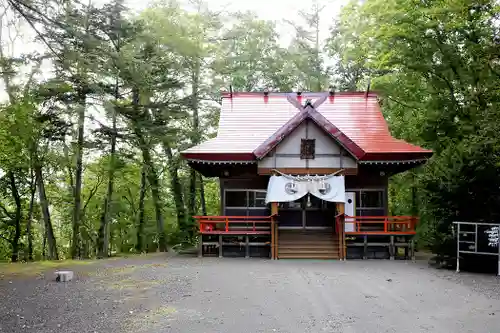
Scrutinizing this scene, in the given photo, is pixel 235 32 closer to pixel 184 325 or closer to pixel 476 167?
pixel 476 167

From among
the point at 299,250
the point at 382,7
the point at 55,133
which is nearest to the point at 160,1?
the point at 55,133

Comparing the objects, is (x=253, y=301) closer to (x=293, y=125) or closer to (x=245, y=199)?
(x=293, y=125)

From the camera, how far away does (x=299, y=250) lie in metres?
15.6

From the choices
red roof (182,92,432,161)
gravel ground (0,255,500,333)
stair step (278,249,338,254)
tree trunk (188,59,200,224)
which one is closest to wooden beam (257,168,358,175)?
red roof (182,92,432,161)

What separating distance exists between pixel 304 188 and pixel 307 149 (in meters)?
1.55

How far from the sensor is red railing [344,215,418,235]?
1550 centimetres

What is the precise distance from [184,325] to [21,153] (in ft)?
46.5

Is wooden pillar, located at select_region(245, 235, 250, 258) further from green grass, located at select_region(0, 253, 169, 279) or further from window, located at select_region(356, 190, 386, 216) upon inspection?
window, located at select_region(356, 190, 386, 216)

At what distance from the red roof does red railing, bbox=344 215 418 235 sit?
6.80ft

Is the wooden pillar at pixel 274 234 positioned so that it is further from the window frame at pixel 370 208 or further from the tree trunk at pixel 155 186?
the tree trunk at pixel 155 186

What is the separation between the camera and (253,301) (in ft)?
27.3

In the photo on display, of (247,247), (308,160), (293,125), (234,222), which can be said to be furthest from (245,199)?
(293,125)

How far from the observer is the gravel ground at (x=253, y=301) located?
6.67 meters

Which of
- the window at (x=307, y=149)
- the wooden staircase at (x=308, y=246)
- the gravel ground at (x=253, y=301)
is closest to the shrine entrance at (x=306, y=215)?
the wooden staircase at (x=308, y=246)
